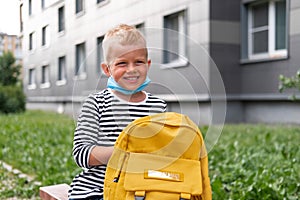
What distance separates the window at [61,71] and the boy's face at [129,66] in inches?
9.9

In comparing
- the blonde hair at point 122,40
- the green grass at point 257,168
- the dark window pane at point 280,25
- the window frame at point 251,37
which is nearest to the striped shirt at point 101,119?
the blonde hair at point 122,40

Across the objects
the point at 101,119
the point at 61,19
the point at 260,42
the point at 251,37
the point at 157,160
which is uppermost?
the point at 251,37

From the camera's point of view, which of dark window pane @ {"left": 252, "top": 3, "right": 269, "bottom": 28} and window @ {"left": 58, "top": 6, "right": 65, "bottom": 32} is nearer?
window @ {"left": 58, "top": 6, "right": 65, "bottom": 32}

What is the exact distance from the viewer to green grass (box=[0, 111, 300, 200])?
3.07m

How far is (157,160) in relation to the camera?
1.35 m

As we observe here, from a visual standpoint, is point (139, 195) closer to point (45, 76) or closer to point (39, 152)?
point (45, 76)

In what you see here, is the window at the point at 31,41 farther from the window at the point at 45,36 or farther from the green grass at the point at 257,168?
the green grass at the point at 257,168

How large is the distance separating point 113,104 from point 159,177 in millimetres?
259

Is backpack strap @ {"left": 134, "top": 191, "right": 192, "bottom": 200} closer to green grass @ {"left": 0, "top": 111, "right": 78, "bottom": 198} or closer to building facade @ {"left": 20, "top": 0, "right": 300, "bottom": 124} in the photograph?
building facade @ {"left": 20, "top": 0, "right": 300, "bottom": 124}

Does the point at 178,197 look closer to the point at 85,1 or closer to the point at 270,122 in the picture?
the point at 85,1

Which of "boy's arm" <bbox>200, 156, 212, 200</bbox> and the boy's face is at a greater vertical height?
the boy's face

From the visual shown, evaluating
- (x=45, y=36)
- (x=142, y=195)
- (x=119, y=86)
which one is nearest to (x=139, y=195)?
(x=142, y=195)

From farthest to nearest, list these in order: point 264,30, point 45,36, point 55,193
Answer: point 264,30, point 55,193, point 45,36

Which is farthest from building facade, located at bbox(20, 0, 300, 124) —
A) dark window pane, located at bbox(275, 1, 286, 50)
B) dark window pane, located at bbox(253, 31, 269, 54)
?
dark window pane, located at bbox(253, 31, 269, 54)
